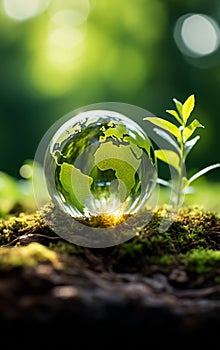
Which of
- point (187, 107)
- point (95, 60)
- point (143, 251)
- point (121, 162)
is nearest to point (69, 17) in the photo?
point (95, 60)

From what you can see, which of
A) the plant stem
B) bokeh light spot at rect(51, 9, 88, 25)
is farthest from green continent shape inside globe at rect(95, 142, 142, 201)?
bokeh light spot at rect(51, 9, 88, 25)

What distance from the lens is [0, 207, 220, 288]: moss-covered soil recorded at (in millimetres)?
2062

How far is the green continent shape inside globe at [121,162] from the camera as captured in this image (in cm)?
257

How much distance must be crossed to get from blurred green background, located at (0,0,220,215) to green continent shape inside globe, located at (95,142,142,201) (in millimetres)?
14160

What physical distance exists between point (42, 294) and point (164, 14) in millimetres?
16676

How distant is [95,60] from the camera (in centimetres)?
1727

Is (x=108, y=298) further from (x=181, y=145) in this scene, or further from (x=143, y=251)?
(x=181, y=145)

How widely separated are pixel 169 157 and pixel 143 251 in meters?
0.81

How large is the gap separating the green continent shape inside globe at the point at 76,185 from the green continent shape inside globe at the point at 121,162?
0.10 m

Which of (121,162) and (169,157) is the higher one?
(169,157)

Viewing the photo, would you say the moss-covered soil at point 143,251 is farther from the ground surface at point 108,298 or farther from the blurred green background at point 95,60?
the blurred green background at point 95,60

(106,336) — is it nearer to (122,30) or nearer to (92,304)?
(92,304)

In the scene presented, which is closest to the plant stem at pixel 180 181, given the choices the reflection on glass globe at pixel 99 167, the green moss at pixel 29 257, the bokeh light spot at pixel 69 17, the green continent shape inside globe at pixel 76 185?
the reflection on glass globe at pixel 99 167

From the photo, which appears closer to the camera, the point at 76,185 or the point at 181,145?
the point at 76,185
